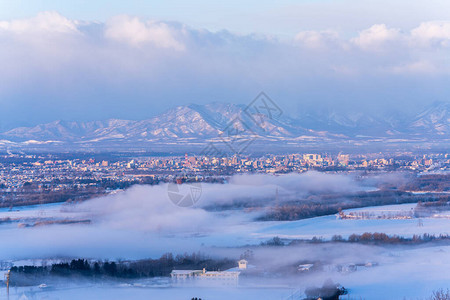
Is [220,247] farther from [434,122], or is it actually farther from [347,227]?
[434,122]

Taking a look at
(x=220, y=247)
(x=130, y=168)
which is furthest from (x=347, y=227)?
(x=130, y=168)

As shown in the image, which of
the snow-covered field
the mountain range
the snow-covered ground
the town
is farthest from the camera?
the mountain range

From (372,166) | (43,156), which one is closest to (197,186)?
(372,166)

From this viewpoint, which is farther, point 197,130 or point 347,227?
point 197,130

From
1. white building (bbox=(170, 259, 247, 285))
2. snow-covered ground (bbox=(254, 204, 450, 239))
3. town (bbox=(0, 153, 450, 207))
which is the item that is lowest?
white building (bbox=(170, 259, 247, 285))

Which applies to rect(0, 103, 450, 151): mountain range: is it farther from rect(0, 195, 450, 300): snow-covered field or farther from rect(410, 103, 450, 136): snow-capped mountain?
rect(0, 195, 450, 300): snow-covered field

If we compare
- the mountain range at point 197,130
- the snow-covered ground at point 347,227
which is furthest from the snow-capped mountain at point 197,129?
the snow-covered ground at point 347,227

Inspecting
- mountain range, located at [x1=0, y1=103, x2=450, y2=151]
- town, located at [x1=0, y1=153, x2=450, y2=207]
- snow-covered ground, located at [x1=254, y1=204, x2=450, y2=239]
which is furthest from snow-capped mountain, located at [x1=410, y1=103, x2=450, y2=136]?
snow-covered ground, located at [x1=254, y1=204, x2=450, y2=239]

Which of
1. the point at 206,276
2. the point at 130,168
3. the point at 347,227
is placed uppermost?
the point at 130,168

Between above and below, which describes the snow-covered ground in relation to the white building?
above

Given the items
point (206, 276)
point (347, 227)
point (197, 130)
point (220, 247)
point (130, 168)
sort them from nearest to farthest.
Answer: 1. point (206, 276)
2. point (220, 247)
3. point (347, 227)
4. point (130, 168)
5. point (197, 130)

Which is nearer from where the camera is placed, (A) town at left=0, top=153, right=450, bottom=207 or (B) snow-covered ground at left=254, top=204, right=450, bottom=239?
(B) snow-covered ground at left=254, top=204, right=450, bottom=239

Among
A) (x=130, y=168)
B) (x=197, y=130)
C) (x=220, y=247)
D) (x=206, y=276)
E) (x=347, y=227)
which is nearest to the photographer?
(x=206, y=276)
